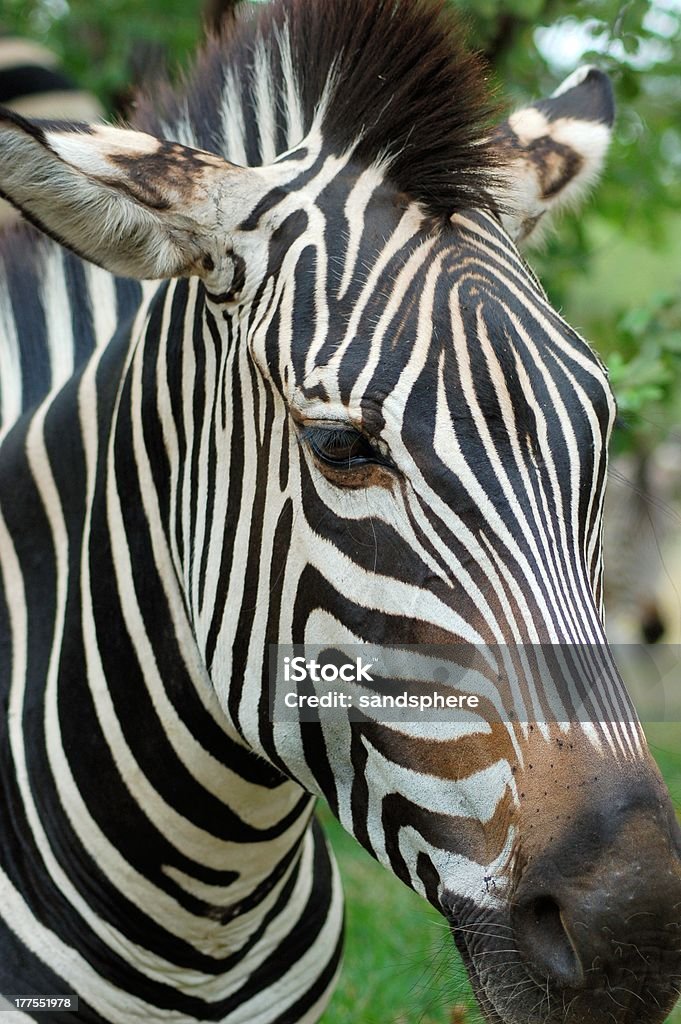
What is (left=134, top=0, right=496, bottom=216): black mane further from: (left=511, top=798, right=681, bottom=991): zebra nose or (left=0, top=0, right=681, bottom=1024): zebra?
(left=511, top=798, right=681, bottom=991): zebra nose

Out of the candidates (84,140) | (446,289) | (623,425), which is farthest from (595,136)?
(84,140)

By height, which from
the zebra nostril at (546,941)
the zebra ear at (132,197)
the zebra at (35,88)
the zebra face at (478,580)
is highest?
the zebra at (35,88)

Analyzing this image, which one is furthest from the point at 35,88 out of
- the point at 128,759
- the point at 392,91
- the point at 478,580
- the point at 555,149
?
the point at 478,580

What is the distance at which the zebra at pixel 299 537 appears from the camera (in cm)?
197

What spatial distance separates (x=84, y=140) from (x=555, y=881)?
1770 millimetres

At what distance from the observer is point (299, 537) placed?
2293 mm

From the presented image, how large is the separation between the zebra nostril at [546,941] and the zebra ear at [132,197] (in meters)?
1.44

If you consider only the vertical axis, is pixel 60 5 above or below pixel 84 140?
above

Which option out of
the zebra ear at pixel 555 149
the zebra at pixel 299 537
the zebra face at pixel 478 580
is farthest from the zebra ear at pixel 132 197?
the zebra ear at pixel 555 149

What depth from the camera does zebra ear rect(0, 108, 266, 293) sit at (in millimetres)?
2293

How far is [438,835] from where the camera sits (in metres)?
2.07

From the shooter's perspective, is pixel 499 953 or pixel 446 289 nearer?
pixel 499 953

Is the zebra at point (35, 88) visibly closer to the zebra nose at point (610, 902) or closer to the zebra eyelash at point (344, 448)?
the zebra eyelash at point (344, 448)

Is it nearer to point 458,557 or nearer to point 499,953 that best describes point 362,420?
point 458,557
